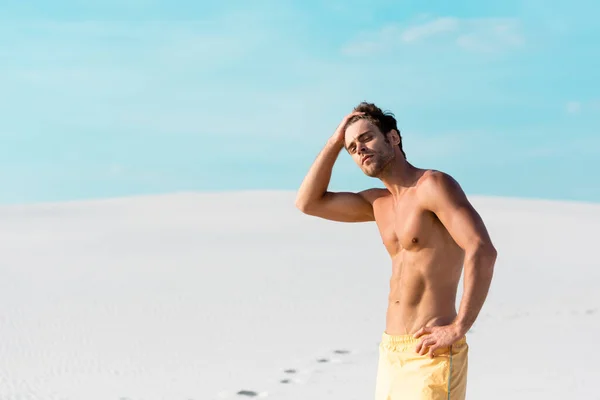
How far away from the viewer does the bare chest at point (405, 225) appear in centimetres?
334

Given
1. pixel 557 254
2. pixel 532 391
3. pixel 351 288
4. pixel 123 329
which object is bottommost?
pixel 532 391

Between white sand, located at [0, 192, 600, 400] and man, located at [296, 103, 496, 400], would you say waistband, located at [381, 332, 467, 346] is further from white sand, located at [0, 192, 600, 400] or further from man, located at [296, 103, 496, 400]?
white sand, located at [0, 192, 600, 400]

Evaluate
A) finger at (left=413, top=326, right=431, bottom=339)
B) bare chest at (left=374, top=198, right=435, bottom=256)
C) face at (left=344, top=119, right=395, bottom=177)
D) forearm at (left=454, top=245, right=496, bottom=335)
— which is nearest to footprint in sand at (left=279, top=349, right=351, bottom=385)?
bare chest at (left=374, top=198, right=435, bottom=256)

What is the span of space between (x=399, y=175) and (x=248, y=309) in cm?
759

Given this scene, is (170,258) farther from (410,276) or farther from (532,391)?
(410,276)

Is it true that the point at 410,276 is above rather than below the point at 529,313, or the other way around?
below

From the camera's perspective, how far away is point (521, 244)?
50.0 ft

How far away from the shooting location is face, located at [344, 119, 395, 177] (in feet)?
11.1

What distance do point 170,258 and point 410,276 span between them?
10850mm

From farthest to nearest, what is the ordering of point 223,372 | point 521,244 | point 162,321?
point 521,244 < point 162,321 < point 223,372

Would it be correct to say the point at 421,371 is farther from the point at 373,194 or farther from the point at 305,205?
the point at 305,205

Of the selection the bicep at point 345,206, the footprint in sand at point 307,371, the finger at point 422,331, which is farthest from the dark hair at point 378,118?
the footprint in sand at point 307,371

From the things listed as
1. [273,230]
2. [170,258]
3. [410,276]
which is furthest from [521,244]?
[410,276]

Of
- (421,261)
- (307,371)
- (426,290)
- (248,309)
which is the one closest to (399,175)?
(421,261)
